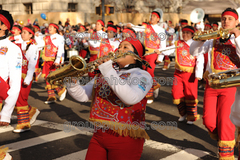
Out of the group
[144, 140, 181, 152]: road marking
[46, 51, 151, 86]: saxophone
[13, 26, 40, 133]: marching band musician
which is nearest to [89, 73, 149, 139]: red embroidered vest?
[46, 51, 151, 86]: saxophone

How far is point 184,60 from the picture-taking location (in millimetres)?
6863

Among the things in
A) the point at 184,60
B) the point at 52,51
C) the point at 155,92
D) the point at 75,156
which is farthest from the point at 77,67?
the point at 52,51

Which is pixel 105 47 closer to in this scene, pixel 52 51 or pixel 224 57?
pixel 52 51

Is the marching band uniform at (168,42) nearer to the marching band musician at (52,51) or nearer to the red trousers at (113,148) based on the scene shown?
the marching band musician at (52,51)

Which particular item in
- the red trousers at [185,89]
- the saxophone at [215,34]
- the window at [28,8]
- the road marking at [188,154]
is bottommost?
the road marking at [188,154]

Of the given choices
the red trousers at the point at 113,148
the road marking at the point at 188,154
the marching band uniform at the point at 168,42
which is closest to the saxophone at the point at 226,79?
the red trousers at the point at 113,148

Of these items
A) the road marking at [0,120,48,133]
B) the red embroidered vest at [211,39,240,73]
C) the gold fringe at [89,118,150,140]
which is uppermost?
the red embroidered vest at [211,39,240,73]

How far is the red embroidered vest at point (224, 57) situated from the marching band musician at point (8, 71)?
284 centimetres

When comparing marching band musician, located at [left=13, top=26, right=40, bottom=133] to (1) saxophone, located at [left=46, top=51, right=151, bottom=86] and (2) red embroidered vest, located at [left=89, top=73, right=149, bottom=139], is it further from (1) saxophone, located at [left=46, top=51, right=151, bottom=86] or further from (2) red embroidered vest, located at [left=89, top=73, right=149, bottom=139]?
(2) red embroidered vest, located at [left=89, top=73, right=149, bottom=139]

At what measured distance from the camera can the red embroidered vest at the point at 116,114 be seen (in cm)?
296

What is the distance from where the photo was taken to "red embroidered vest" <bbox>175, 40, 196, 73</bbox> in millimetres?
6750

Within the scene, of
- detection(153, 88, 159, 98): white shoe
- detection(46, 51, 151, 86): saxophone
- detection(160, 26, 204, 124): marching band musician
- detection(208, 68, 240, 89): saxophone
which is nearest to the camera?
detection(208, 68, 240, 89): saxophone

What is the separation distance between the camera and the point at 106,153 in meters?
3.01

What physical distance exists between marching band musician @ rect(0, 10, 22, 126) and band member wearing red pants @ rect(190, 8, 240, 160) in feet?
8.60
